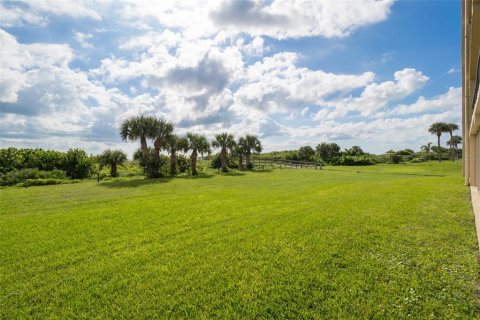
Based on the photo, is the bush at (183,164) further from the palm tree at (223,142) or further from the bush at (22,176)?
the bush at (22,176)

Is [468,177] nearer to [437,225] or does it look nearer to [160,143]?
[437,225]

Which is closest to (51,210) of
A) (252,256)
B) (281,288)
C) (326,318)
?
(252,256)

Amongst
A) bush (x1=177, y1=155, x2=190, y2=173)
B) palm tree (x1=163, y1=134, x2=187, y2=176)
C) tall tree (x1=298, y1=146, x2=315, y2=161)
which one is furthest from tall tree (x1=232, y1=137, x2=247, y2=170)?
tall tree (x1=298, y1=146, x2=315, y2=161)

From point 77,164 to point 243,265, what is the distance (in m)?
29.0

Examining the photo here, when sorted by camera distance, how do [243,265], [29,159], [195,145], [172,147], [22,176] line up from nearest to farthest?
[243,265], [22,176], [29,159], [172,147], [195,145]

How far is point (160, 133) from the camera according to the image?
28062mm

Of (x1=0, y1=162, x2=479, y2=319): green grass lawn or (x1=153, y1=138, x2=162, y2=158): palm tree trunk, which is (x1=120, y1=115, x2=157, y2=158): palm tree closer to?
(x1=153, y1=138, x2=162, y2=158): palm tree trunk

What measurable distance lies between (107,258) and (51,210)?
6.76m

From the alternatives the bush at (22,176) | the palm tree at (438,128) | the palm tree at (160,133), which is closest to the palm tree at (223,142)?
the palm tree at (160,133)

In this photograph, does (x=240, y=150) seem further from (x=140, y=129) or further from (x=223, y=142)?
(x=140, y=129)

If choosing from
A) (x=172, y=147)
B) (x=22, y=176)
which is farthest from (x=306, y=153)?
(x=22, y=176)

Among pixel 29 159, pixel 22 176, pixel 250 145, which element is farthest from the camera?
pixel 250 145

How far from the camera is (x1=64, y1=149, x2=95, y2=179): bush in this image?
2711 cm

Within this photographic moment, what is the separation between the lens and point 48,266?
491 cm
